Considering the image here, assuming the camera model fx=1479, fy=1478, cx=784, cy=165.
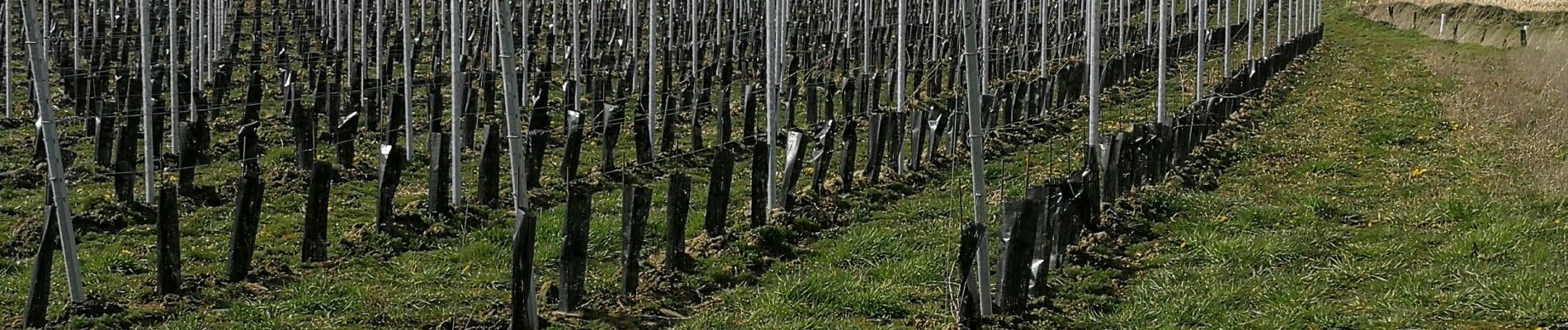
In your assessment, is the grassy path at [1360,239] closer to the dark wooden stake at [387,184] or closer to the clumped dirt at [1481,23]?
the dark wooden stake at [387,184]

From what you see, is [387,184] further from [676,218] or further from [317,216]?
[676,218]

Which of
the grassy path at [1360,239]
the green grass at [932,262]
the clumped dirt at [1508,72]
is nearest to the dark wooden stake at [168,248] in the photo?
the green grass at [932,262]

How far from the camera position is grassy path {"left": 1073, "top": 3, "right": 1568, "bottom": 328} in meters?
6.82

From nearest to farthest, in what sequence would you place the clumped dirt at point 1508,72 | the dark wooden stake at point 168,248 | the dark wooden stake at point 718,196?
the dark wooden stake at point 168,248, the dark wooden stake at point 718,196, the clumped dirt at point 1508,72

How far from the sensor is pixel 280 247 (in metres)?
8.48

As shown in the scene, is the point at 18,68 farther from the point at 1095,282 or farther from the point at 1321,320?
the point at 1321,320

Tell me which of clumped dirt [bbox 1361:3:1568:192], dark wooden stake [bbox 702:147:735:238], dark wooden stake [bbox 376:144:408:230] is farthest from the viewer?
clumped dirt [bbox 1361:3:1568:192]

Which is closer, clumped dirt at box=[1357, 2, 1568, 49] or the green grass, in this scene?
the green grass

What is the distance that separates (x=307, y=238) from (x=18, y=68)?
13.6m

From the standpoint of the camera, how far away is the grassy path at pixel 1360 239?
6.82 m

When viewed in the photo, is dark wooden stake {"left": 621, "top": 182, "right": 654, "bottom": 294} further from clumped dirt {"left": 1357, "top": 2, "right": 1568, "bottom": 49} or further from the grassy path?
clumped dirt {"left": 1357, "top": 2, "right": 1568, "bottom": 49}

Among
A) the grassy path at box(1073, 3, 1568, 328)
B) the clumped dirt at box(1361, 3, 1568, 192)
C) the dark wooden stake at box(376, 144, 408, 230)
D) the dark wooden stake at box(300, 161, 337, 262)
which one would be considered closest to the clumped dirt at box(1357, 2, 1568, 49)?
the clumped dirt at box(1361, 3, 1568, 192)

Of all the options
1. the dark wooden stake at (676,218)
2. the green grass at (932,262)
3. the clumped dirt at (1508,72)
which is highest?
the clumped dirt at (1508,72)

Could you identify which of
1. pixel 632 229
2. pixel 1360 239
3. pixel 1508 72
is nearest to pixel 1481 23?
pixel 1508 72
